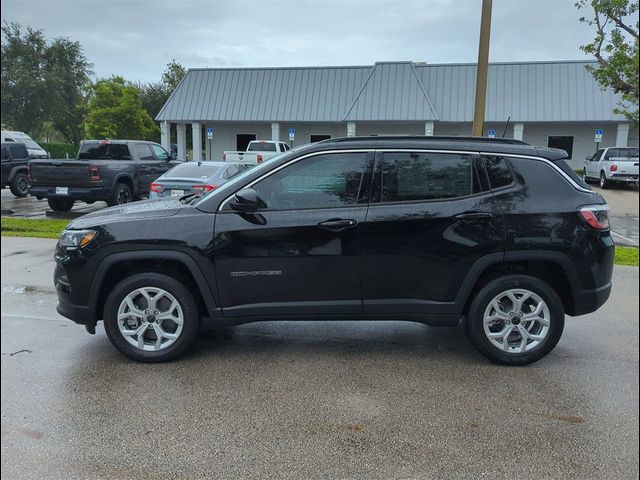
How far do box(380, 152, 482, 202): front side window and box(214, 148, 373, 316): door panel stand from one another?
0.18 metres

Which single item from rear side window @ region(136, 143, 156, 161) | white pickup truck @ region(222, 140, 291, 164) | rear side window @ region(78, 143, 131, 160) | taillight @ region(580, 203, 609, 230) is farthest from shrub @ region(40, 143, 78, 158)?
taillight @ region(580, 203, 609, 230)

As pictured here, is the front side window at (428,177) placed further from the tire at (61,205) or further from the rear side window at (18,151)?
→ the rear side window at (18,151)

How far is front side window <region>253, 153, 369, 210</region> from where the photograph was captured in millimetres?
4164

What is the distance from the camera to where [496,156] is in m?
4.23

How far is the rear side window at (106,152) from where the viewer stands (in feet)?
46.9

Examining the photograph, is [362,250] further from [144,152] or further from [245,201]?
[144,152]

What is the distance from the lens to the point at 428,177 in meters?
4.20

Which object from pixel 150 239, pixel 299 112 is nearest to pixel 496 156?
pixel 150 239

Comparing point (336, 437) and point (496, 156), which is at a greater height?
point (496, 156)

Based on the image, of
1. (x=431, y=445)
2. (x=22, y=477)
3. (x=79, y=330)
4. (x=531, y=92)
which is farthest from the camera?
(x=531, y=92)

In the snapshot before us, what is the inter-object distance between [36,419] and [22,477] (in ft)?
2.08

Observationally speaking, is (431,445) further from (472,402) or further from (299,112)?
(299,112)

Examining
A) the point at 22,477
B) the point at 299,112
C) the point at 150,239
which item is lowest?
the point at 22,477

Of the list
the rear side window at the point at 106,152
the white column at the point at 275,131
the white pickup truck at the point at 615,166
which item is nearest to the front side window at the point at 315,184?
the rear side window at the point at 106,152
